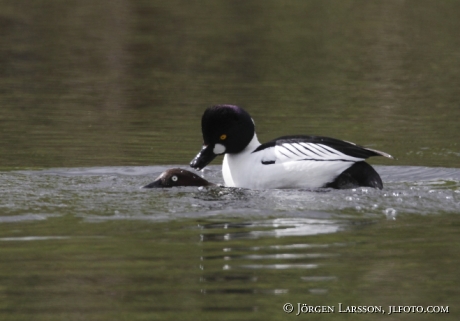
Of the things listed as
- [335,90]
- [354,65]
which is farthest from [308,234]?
[354,65]

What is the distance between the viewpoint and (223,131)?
9.61 meters

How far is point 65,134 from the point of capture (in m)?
12.5

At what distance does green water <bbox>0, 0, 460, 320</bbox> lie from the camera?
607cm

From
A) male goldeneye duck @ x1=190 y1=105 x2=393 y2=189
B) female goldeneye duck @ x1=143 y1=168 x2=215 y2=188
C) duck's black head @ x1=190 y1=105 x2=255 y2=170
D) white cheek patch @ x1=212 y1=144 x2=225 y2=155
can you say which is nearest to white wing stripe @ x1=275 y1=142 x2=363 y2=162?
male goldeneye duck @ x1=190 y1=105 x2=393 y2=189

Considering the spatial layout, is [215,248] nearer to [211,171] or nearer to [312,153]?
[312,153]

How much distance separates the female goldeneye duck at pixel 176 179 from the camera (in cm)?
948

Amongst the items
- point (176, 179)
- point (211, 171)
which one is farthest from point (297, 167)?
point (211, 171)

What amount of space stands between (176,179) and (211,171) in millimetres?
1471

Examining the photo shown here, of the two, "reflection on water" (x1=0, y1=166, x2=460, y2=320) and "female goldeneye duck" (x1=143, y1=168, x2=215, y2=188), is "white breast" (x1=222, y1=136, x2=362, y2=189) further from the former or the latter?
"female goldeneye duck" (x1=143, y1=168, x2=215, y2=188)

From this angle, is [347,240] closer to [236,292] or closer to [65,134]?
[236,292]

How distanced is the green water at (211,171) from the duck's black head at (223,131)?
0.50 m

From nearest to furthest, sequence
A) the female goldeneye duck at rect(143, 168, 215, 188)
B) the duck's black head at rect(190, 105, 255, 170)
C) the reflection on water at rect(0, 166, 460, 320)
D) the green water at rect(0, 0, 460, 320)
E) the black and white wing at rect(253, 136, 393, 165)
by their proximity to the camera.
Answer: the reflection on water at rect(0, 166, 460, 320) → the green water at rect(0, 0, 460, 320) → the black and white wing at rect(253, 136, 393, 165) → the female goldeneye duck at rect(143, 168, 215, 188) → the duck's black head at rect(190, 105, 255, 170)

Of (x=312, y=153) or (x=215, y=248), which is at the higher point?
(x=312, y=153)

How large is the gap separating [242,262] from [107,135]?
6.30m
